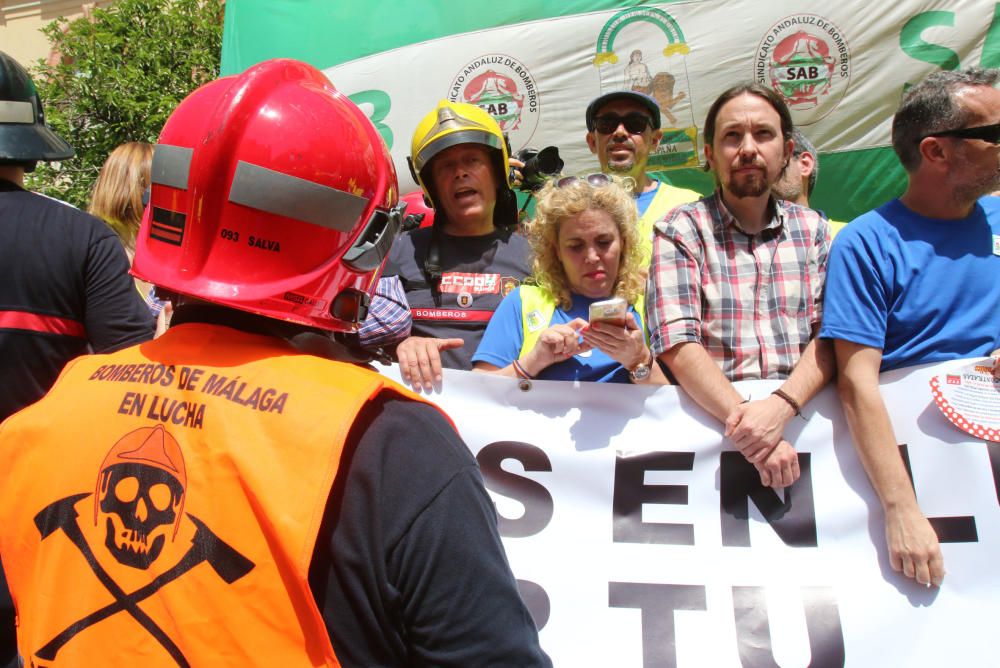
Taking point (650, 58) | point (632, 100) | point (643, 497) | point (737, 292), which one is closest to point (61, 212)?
point (643, 497)

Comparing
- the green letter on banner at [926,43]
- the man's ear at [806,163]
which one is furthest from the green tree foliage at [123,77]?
the man's ear at [806,163]

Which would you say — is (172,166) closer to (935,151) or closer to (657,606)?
(657,606)

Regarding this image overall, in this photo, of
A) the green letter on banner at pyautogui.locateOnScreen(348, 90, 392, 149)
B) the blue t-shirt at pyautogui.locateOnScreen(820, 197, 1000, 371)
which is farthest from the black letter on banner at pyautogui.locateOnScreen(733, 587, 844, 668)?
the green letter on banner at pyautogui.locateOnScreen(348, 90, 392, 149)

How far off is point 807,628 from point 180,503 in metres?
2.04

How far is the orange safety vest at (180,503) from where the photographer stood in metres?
1.13

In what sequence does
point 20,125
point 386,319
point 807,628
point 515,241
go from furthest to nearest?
point 515,241 → point 386,319 → point 20,125 → point 807,628

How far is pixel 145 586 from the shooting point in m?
1.18

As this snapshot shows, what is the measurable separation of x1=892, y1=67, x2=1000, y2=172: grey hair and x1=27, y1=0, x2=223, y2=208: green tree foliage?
9063mm

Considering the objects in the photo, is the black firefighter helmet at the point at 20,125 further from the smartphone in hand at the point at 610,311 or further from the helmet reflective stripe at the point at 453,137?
the smartphone in hand at the point at 610,311

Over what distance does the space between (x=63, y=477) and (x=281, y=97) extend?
683 mm

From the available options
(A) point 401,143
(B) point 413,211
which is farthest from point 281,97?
(A) point 401,143

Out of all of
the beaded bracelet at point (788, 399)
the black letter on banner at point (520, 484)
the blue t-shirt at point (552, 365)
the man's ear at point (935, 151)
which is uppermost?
the man's ear at point (935, 151)

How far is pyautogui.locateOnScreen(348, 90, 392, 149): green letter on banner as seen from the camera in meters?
7.05

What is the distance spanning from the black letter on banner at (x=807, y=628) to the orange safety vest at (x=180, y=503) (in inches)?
69.8
